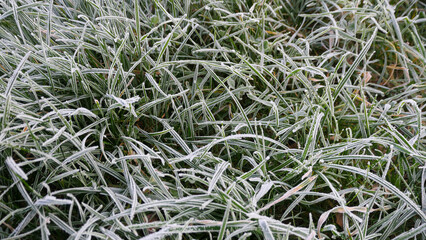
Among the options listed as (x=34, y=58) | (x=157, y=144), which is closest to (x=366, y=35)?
(x=157, y=144)

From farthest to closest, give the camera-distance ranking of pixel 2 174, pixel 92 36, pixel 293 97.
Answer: pixel 293 97 → pixel 92 36 → pixel 2 174

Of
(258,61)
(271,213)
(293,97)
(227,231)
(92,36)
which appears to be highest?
(92,36)

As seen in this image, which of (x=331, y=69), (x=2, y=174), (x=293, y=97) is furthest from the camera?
(x=331, y=69)

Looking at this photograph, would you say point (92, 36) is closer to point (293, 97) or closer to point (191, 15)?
point (191, 15)

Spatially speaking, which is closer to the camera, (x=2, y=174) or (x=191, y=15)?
(x=2, y=174)

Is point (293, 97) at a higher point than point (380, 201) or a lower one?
higher

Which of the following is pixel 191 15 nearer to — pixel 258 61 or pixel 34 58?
pixel 258 61
